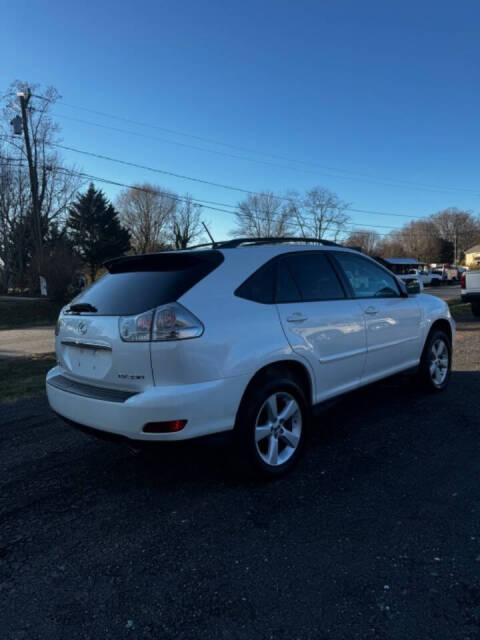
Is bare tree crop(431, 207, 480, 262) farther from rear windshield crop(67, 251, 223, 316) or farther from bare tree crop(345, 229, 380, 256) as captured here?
rear windshield crop(67, 251, 223, 316)

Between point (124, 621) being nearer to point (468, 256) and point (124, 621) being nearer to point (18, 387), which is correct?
point (18, 387)

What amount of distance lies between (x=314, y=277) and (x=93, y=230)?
44.6m

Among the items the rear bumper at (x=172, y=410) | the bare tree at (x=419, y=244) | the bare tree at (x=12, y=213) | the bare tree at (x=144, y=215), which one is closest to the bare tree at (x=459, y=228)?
the bare tree at (x=419, y=244)

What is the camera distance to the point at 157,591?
209 centimetres

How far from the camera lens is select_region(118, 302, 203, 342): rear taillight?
2.61 meters

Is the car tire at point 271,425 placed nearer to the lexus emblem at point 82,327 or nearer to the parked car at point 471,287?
the lexus emblem at point 82,327

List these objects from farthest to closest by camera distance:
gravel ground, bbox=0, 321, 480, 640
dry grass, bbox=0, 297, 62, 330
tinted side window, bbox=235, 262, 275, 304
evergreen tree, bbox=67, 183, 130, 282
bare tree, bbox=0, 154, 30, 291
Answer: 1. evergreen tree, bbox=67, 183, 130, 282
2. bare tree, bbox=0, 154, 30, 291
3. dry grass, bbox=0, 297, 62, 330
4. tinted side window, bbox=235, 262, 275, 304
5. gravel ground, bbox=0, 321, 480, 640

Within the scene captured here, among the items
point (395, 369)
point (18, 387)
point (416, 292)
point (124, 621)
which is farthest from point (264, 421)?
point (18, 387)

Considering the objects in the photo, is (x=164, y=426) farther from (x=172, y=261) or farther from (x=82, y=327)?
(x=172, y=261)

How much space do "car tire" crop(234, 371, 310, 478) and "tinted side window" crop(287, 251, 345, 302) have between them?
79 centimetres

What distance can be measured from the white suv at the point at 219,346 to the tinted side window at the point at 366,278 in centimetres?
6

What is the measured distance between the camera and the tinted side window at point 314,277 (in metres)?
3.53

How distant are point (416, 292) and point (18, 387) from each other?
5663mm

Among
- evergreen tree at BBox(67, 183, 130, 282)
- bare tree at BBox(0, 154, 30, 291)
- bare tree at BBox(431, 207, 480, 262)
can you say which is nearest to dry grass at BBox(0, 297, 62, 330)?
bare tree at BBox(0, 154, 30, 291)
